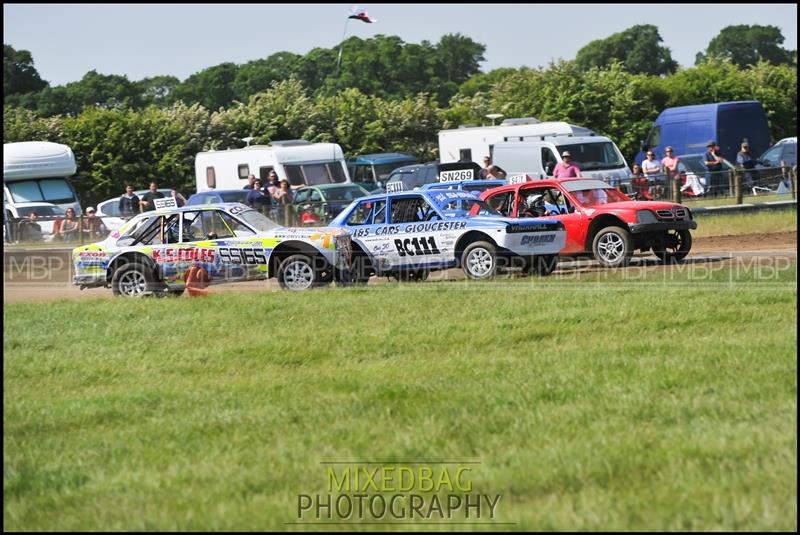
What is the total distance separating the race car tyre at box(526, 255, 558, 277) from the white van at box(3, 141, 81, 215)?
1767cm

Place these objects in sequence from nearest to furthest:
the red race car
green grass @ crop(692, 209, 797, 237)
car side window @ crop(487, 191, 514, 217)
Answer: the red race car
car side window @ crop(487, 191, 514, 217)
green grass @ crop(692, 209, 797, 237)

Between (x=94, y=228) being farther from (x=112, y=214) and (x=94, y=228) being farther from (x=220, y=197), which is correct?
(x=112, y=214)

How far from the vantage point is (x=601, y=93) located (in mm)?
52344

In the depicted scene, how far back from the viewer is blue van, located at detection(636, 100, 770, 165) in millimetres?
38312

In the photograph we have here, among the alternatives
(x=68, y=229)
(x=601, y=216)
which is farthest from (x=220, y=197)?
(x=601, y=216)

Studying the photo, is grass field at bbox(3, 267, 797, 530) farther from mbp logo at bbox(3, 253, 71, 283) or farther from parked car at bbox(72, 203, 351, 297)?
mbp logo at bbox(3, 253, 71, 283)

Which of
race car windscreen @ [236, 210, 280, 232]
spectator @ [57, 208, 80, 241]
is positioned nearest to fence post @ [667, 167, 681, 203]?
race car windscreen @ [236, 210, 280, 232]

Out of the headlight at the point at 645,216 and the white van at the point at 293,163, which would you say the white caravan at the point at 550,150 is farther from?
the headlight at the point at 645,216

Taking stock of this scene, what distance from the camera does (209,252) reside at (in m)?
17.2

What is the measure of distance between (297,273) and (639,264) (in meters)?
5.32

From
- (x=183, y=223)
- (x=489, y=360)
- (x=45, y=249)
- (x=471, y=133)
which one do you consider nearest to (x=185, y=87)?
(x=471, y=133)

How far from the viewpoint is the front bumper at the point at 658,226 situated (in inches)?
702

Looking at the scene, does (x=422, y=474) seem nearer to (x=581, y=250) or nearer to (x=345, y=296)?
(x=345, y=296)

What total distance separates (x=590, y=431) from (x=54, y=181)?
28627 millimetres
